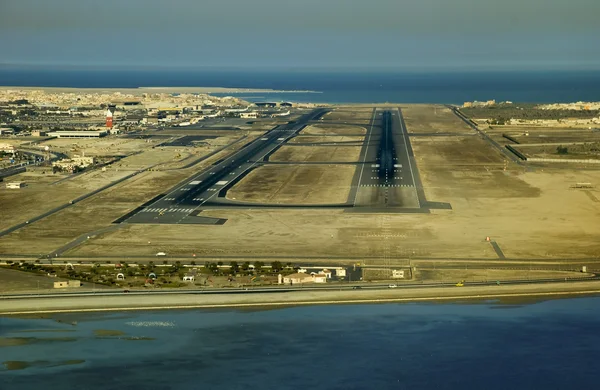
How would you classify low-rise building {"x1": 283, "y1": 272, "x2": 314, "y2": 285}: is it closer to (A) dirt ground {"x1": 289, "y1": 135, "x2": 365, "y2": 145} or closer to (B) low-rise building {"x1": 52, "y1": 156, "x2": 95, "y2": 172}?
(B) low-rise building {"x1": 52, "y1": 156, "x2": 95, "y2": 172}

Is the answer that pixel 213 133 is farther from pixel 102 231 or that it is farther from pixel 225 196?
pixel 102 231

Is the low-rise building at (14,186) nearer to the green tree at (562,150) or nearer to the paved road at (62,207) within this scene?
the paved road at (62,207)

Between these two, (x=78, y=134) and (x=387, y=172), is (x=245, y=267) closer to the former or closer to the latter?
(x=387, y=172)

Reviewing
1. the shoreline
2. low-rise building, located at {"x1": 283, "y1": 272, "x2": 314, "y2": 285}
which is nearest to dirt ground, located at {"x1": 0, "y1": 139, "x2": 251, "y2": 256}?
the shoreline

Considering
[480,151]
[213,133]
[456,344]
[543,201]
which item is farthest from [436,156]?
[456,344]

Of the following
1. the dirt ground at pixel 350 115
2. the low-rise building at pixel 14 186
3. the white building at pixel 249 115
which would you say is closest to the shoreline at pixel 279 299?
the low-rise building at pixel 14 186
